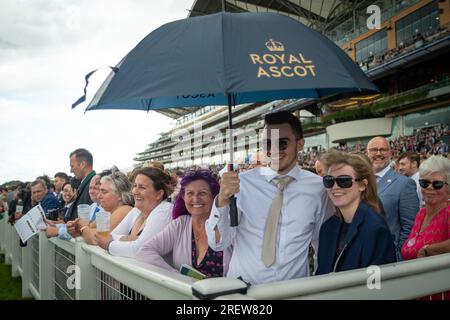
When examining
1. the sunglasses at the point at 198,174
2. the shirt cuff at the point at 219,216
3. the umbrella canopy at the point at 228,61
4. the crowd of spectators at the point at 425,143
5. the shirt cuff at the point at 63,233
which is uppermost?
the crowd of spectators at the point at 425,143

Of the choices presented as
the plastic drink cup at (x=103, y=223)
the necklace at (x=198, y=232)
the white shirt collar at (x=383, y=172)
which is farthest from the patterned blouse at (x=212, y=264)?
the white shirt collar at (x=383, y=172)

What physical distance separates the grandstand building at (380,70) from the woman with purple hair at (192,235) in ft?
50.6

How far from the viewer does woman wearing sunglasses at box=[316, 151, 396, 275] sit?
6.59 feet

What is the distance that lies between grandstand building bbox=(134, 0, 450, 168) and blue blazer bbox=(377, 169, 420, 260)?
14541 mm

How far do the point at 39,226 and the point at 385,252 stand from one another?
9.46 ft

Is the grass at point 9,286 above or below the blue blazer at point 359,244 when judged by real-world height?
below

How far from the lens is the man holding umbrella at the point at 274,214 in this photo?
230 cm

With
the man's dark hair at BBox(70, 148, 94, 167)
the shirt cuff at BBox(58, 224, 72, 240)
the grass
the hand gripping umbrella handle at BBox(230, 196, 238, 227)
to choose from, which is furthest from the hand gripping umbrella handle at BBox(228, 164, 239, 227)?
the grass

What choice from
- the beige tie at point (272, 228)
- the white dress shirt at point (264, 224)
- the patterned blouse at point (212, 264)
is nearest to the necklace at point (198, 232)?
the patterned blouse at point (212, 264)

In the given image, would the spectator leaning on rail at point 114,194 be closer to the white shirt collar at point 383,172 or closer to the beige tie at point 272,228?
the beige tie at point 272,228

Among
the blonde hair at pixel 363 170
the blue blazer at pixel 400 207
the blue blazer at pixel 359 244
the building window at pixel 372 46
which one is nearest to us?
the blue blazer at pixel 359 244

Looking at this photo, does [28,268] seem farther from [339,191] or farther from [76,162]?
[339,191]

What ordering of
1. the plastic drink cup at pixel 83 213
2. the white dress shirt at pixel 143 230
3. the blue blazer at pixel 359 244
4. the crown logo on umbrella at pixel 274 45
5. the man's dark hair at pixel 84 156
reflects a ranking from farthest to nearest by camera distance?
1. the man's dark hair at pixel 84 156
2. the plastic drink cup at pixel 83 213
3. the white dress shirt at pixel 143 230
4. the crown logo on umbrella at pixel 274 45
5. the blue blazer at pixel 359 244

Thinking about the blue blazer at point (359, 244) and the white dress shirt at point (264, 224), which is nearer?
the blue blazer at point (359, 244)
